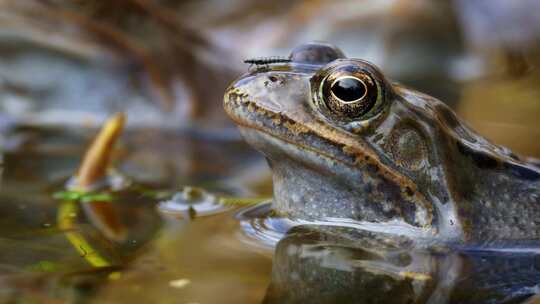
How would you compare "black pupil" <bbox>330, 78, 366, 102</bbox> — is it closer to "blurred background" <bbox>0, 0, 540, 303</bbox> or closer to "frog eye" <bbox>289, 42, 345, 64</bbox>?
"frog eye" <bbox>289, 42, 345, 64</bbox>

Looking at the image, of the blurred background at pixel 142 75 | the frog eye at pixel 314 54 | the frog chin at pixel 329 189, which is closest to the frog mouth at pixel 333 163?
the frog chin at pixel 329 189

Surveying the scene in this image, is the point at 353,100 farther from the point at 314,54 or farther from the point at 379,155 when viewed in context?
the point at 314,54

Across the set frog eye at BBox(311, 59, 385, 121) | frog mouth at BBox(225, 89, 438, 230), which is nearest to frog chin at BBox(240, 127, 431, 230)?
frog mouth at BBox(225, 89, 438, 230)

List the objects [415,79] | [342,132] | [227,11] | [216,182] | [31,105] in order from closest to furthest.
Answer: [342,132], [216,182], [31,105], [415,79], [227,11]

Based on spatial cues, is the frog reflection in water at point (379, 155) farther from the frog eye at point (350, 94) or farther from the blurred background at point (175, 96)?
the blurred background at point (175, 96)

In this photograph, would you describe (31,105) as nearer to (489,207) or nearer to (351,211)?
(351,211)

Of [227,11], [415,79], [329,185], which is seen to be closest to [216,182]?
[329,185]

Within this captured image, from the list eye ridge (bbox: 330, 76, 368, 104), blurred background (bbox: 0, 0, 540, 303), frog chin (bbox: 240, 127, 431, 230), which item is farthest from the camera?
frog chin (bbox: 240, 127, 431, 230)

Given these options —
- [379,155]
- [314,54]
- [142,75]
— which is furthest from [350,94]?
[142,75]

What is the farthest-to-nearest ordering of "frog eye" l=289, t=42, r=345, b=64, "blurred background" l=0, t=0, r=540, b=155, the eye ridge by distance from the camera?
1. "blurred background" l=0, t=0, r=540, b=155
2. "frog eye" l=289, t=42, r=345, b=64
3. the eye ridge
